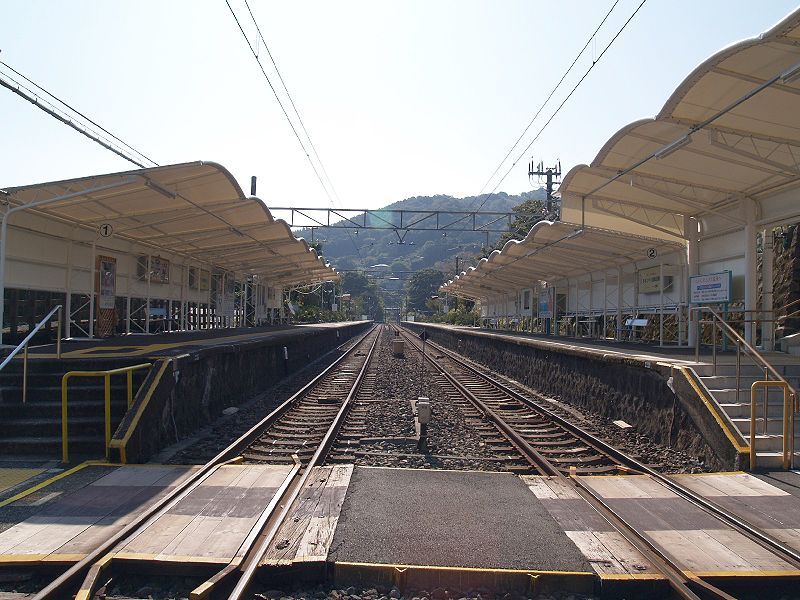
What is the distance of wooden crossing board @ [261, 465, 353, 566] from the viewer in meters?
4.48

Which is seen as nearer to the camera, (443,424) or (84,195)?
(443,424)

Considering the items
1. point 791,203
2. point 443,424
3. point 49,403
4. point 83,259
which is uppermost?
point 791,203

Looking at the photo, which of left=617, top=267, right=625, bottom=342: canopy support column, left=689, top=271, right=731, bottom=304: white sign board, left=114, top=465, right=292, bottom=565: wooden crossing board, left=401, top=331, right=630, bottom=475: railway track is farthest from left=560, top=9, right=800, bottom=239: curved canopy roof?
left=114, top=465, right=292, bottom=565: wooden crossing board

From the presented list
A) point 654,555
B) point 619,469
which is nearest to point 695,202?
point 619,469

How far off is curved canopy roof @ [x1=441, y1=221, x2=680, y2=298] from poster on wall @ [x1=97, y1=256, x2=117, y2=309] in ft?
42.6

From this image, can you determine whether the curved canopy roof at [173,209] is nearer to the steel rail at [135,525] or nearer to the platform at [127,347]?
the platform at [127,347]

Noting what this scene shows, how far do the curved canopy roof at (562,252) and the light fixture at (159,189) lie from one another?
10739 millimetres

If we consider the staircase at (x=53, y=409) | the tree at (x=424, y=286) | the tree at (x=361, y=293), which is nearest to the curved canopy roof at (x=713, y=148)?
the staircase at (x=53, y=409)

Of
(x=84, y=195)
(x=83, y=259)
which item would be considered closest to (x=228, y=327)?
(x=83, y=259)

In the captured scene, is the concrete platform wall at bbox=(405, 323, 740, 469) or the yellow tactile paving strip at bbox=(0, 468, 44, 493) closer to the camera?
the yellow tactile paving strip at bbox=(0, 468, 44, 493)

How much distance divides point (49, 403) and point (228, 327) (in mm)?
22344

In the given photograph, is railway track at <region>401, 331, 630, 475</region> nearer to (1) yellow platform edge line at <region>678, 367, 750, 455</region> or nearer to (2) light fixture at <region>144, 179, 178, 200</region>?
(1) yellow platform edge line at <region>678, 367, 750, 455</region>

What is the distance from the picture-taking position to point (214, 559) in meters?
4.39

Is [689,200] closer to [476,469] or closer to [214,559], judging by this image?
[476,469]
